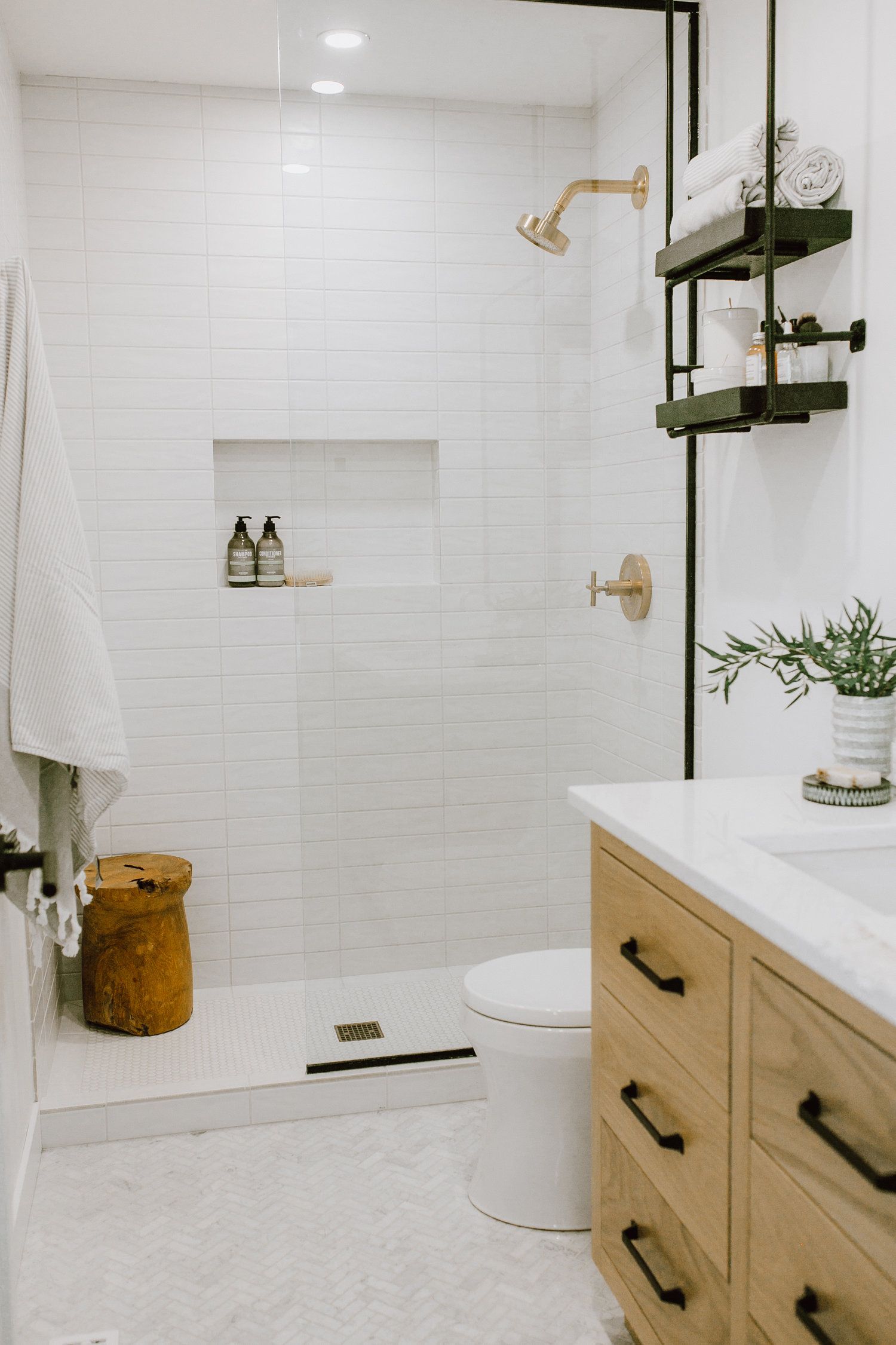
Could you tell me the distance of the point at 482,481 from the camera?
2.48 metres

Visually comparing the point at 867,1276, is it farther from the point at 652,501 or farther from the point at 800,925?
the point at 652,501

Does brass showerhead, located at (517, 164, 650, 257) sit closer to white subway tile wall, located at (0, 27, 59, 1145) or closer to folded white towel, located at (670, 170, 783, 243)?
folded white towel, located at (670, 170, 783, 243)

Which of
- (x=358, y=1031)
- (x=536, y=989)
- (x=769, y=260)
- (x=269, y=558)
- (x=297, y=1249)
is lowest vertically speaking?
(x=297, y=1249)

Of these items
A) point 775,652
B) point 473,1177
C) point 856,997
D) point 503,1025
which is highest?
point 775,652

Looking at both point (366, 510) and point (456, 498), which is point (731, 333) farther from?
point (366, 510)

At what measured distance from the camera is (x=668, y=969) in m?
1.45

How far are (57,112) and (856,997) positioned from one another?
2.94 m

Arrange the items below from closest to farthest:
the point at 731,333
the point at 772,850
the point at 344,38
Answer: the point at 772,850 < the point at 731,333 < the point at 344,38

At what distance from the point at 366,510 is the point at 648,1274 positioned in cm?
153

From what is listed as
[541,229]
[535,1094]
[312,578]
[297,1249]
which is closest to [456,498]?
[312,578]

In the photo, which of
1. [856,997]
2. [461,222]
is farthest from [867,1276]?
[461,222]

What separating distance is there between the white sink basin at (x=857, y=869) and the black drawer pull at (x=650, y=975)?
0.68 feet

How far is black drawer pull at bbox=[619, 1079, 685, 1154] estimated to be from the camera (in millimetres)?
1427

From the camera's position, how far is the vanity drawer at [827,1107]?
97 cm
